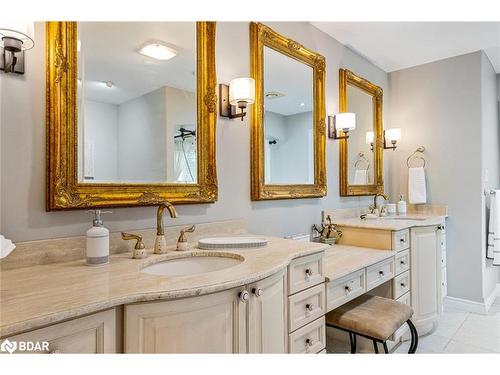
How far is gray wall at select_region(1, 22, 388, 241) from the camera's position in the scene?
110 centimetres

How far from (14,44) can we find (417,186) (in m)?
3.42

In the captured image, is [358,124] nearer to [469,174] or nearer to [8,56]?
[469,174]

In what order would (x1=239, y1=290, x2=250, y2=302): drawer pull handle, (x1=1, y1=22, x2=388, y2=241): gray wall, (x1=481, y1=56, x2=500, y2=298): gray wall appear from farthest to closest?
1. (x1=481, y1=56, x2=500, y2=298): gray wall
2. (x1=1, y1=22, x2=388, y2=241): gray wall
3. (x1=239, y1=290, x2=250, y2=302): drawer pull handle

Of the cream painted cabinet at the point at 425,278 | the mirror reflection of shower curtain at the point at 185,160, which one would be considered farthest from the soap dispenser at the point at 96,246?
the cream painted cabinet at the point at 425,278

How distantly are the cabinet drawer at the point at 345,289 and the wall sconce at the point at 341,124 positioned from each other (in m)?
1.19

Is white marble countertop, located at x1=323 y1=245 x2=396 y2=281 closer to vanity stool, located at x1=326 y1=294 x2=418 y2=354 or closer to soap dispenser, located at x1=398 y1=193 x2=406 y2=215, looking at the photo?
vanity stool, located at x1=326 y1=294 x2=418 y2=354

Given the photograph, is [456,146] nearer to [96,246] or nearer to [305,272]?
[305,272]

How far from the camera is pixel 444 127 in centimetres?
318

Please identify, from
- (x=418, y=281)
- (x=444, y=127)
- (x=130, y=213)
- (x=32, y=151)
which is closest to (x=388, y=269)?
(x=418, y=281)

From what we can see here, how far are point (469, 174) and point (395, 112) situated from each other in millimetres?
1034

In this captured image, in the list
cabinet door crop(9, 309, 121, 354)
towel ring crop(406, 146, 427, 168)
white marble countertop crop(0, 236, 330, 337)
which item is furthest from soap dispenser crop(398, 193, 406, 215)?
cabinet door crop(9, 309, 121, 354)

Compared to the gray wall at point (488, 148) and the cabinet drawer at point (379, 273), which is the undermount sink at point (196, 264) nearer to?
the cabinet drawer at point (379, 273)

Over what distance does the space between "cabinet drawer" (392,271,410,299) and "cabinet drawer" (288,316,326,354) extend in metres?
0.93

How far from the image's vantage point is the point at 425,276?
7.89ft
